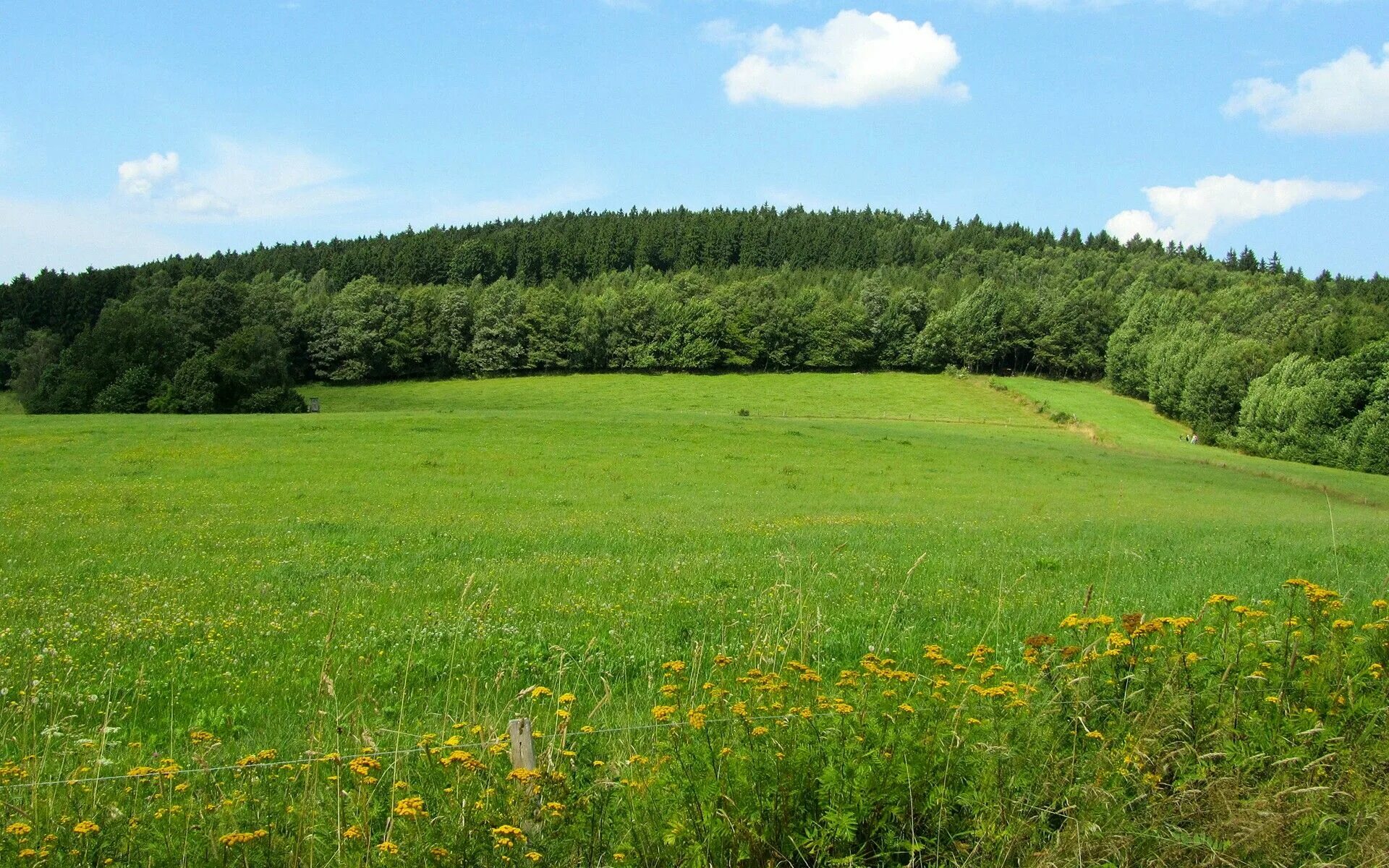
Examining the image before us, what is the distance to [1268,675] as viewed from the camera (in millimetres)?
5797

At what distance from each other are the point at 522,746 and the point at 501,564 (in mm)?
10010

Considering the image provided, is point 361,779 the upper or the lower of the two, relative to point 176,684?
upper

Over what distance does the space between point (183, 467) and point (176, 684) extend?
2896cm

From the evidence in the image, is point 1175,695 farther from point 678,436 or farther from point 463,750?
point 678,436

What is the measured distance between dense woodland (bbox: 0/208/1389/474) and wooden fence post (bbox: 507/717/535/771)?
229ft

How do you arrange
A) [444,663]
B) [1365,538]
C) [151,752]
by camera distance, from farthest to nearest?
[1365,538] < [444,663] < [151,752]

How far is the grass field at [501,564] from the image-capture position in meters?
7.39

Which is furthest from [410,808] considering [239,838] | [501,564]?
[501,564]

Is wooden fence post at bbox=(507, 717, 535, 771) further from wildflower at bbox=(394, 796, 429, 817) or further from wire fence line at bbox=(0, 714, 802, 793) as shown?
wildflower at bbox=(394, 796, 429, 817)

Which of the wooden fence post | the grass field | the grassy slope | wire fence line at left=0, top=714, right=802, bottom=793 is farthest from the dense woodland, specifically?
the wooden fence post

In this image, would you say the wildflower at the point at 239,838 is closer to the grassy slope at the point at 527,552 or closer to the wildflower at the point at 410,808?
the wildflower at the point at 410,808

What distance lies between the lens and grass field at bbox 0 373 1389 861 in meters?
7.39

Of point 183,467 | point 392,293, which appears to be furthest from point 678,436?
point 392,293

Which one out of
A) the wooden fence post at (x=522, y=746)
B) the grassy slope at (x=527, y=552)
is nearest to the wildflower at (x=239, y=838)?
the wooden fence post at (x=522, y=746)
